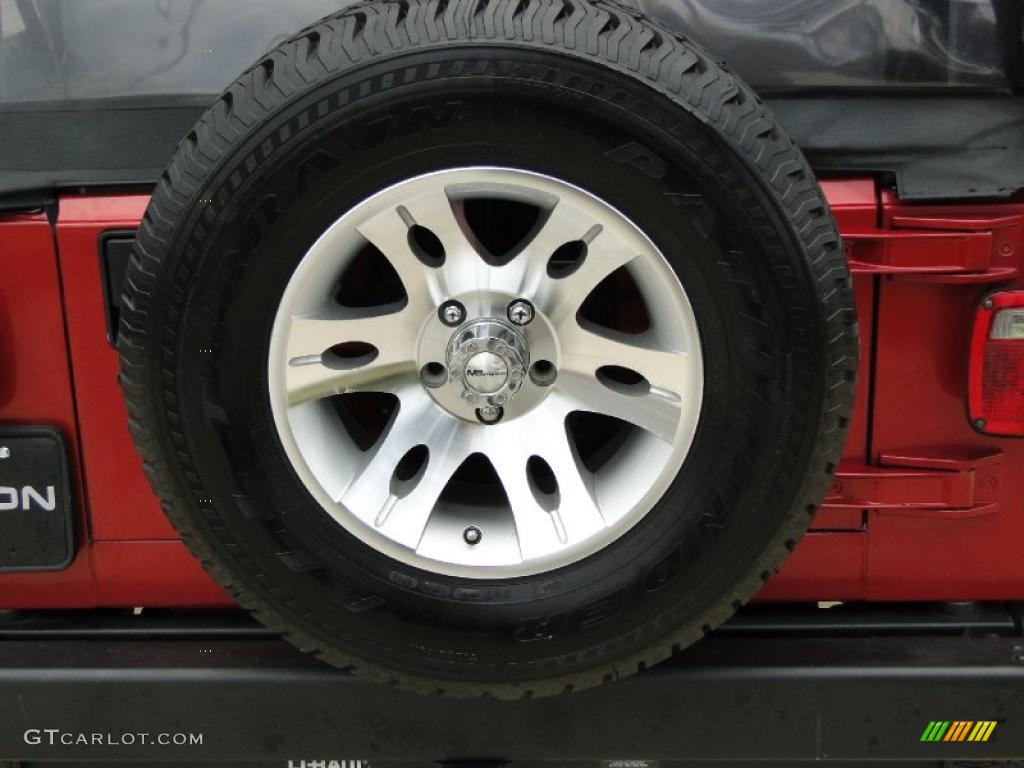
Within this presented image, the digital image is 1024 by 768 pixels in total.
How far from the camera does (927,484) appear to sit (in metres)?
2.17

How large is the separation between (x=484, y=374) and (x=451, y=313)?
0.38 ft

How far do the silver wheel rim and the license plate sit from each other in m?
0.51

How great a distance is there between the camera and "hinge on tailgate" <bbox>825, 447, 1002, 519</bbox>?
7.11 ft

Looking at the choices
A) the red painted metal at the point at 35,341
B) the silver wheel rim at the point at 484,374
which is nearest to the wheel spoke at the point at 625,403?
the silver wheel rim at the point at 484,374

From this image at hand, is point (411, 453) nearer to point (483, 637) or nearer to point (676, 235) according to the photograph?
point (483, 637)

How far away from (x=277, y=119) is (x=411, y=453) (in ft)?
2.19

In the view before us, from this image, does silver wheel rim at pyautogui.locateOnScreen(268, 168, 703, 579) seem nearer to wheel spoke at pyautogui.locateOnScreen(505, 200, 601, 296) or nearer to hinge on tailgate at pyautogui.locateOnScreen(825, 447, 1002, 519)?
wheel spoke at pyautogui.locateOnScreen(505, 200, 601, 296)

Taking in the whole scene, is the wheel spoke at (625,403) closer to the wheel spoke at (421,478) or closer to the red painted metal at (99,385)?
the wheel spoke at (421,478)

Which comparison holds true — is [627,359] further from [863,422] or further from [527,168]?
[863,422]

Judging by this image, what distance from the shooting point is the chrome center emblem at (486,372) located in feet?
6.46

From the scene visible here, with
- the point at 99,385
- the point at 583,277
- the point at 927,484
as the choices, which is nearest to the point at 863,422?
the point at 927,484

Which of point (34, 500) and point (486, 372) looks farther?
point (34, 500)

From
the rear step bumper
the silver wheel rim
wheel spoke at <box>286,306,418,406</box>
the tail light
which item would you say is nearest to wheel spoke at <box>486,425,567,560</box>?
the silver wheel rim

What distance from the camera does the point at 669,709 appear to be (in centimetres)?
219
